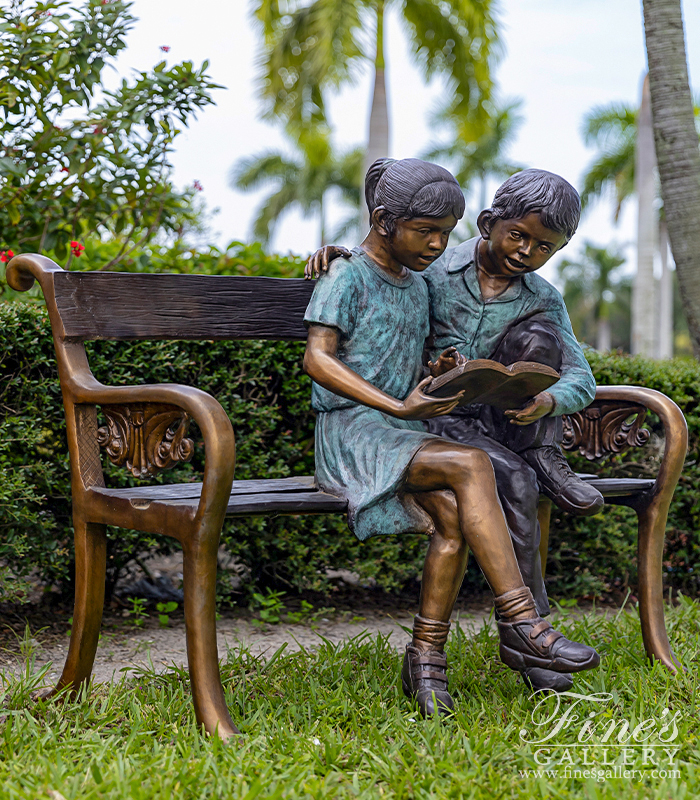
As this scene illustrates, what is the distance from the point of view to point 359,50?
48.1ft

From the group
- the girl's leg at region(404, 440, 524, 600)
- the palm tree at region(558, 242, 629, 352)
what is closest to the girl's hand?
the girl's leg at region(404, 440, 524, 600)

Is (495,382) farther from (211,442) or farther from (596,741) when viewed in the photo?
(596,741)

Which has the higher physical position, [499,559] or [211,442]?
[211,442]

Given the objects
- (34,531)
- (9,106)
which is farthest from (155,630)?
(9,106)

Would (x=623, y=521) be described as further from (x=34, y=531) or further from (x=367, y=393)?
(x=34, y=531)

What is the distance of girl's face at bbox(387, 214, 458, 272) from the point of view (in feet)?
8.20

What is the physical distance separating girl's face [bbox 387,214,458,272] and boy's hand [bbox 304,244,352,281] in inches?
5.8

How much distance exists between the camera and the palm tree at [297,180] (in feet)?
97.0

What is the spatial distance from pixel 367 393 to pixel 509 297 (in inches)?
25.5

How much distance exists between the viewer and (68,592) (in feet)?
11.9

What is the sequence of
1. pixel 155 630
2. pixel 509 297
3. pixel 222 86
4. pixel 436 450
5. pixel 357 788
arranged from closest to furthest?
1. pixel 357 788
2. pixel 436 450
3. pixel 509 297
4. pixel 155 630
5. pixel 222 86

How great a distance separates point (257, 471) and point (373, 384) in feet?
3.92

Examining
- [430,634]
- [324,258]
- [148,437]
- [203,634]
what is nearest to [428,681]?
[430,634]

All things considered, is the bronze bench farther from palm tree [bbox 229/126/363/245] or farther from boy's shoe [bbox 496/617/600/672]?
palm tree [bbox 229/126/363/245]
